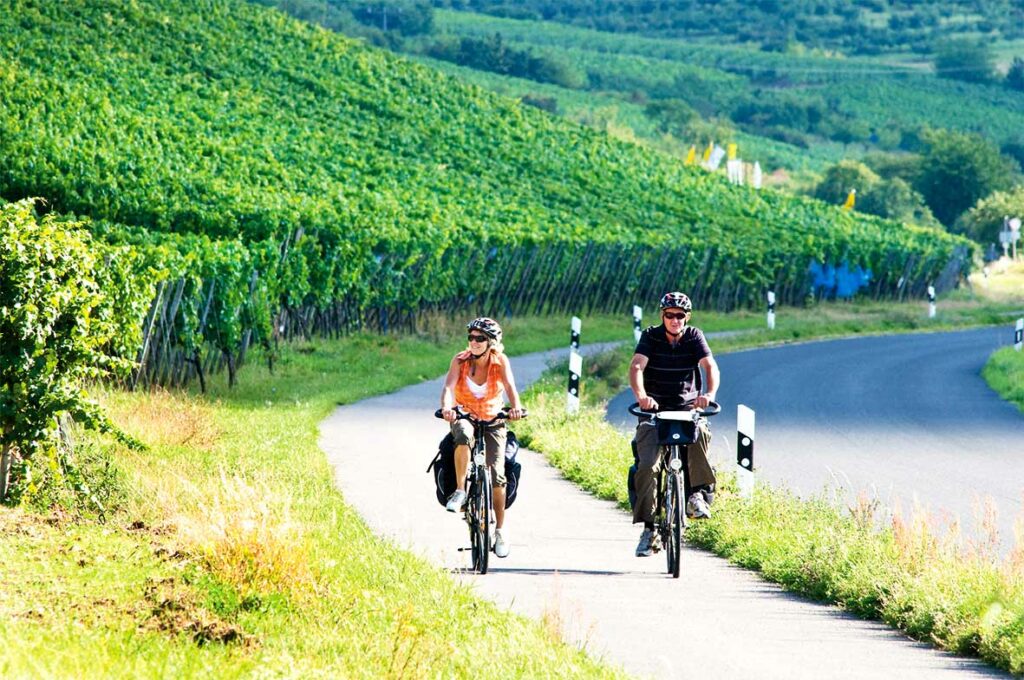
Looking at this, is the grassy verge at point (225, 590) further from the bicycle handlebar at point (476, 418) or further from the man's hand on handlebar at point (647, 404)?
the man's hand on handlebar at point (647, 404)

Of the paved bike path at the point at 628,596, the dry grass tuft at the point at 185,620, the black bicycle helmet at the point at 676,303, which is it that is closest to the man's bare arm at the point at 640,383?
the black bicycle helmet at the point at 676,303

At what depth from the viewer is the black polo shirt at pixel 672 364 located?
13.0m

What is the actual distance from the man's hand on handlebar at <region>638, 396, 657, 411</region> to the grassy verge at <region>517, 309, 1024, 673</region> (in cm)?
138

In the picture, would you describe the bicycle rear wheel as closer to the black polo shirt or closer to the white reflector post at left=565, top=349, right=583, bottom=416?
the black polo shirt

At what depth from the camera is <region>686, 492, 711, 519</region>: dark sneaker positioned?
1313 centimetres

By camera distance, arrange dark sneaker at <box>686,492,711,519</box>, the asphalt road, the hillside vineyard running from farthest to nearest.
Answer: the hillside vineyard, the asphalt road, dark sneaker at <box>686,492,711,519</box>

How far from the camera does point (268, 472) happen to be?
15.8m

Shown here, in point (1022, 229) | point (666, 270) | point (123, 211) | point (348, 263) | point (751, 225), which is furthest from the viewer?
point (1022, 229)

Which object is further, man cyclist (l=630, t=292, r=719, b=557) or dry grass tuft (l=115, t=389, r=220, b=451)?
dry grass tuft (l=115, t=389, r=220, b=451)

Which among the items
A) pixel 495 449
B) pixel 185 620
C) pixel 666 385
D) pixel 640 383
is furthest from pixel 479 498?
pixel 185 620

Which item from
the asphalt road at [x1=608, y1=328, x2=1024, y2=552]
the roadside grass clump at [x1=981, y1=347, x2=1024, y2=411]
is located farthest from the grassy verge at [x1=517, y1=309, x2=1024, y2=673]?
the roadside grass clump at [x1=981, y1=347, x2=1024, y2=411]

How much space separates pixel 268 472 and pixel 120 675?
801 cm

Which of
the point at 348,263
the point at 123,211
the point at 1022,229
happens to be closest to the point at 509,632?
the point at 348,263

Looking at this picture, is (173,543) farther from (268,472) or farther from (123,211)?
(123,211)
